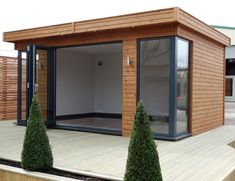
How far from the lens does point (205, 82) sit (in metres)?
8.46

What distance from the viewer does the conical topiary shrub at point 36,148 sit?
436cm

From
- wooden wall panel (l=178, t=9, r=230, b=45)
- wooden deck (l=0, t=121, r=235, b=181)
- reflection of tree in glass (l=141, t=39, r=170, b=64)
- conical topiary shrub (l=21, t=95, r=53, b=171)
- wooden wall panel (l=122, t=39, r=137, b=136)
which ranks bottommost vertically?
wooden deck (l=0, t=121, r=235, b=181)

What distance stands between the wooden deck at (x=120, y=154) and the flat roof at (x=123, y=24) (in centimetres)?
248

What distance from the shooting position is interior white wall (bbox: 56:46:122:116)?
10.9 metres

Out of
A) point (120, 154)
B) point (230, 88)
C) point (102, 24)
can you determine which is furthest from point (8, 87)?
point (230, 88)

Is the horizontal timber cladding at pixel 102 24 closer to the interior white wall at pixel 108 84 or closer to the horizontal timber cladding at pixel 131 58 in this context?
the horizontal timber cladding at pixel 131 58

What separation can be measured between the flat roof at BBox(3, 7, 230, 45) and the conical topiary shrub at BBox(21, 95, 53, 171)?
336 cm

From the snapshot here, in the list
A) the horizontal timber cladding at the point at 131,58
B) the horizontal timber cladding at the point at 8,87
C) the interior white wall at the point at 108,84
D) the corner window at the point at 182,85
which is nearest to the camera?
the corner window at the point at 182,85

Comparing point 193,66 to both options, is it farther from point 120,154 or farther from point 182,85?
point 120,154

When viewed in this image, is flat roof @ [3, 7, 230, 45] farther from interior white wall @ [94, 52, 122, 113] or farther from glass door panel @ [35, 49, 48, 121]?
interior white wall @ [94, 52, 122, 113]

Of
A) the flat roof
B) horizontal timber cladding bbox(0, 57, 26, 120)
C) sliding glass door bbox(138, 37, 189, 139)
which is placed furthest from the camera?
horizontal timber cladding bbox(0, 57, 26, 120)

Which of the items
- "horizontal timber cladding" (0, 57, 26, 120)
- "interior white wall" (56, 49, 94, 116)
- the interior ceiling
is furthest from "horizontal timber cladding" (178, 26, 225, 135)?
"horizontal timber cladding" (0, 57, 26, 120)

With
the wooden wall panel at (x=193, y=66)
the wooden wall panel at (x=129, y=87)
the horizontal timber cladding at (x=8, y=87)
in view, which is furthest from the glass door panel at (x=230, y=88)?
the wooden wall panel at (x=129, y=87)

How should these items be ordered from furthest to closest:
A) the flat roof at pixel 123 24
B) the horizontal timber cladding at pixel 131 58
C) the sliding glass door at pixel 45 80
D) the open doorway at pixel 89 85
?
the open doorway at pixel 89 85, the sliding glass door at pixel 45 80, the horizontal timber cladding at pixel 131 58, the flat roof at pixel 123 24
